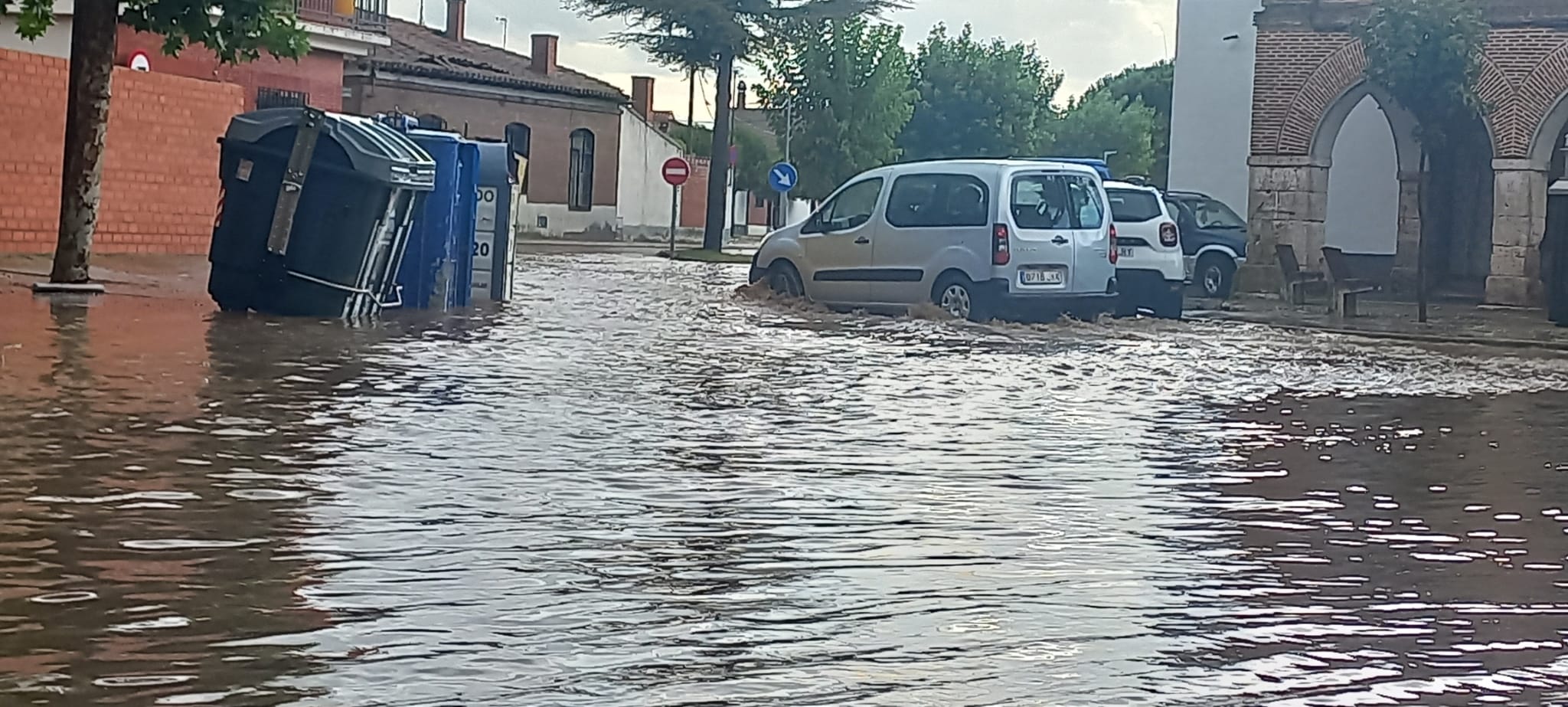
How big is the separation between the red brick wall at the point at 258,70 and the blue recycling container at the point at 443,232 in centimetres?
1409

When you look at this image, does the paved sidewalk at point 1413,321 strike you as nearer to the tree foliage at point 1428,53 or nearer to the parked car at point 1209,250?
the parked car at point 1209,250

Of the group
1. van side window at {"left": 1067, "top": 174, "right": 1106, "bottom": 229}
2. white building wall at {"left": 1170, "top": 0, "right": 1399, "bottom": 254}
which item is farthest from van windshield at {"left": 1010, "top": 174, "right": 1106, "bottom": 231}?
white building wall at {"left": 1170, "top": 0, "right": 1399, "bottom": 254}

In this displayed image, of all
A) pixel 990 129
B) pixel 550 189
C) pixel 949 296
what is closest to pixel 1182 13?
pixel 949 296

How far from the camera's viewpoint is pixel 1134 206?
72.8 feet

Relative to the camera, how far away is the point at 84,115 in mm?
16125

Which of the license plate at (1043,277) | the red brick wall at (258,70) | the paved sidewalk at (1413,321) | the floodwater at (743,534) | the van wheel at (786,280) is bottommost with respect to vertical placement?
the floodwater at (743,534)

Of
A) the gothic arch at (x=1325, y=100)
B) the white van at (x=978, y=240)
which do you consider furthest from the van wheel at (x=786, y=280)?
the gothic arch at (x=1325, y=100)

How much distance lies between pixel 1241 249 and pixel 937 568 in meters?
24.0

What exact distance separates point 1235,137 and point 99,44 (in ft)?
72.6

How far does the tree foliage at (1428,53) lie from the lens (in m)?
25.7

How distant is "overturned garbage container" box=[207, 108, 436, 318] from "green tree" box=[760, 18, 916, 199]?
1593 inches

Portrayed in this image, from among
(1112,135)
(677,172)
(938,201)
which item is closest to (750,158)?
(1112,135)

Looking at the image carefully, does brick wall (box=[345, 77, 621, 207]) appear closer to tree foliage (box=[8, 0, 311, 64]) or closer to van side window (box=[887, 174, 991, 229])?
van side window (box=[887, 174, 991, 229])

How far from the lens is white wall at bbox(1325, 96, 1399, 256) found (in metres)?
33.4
